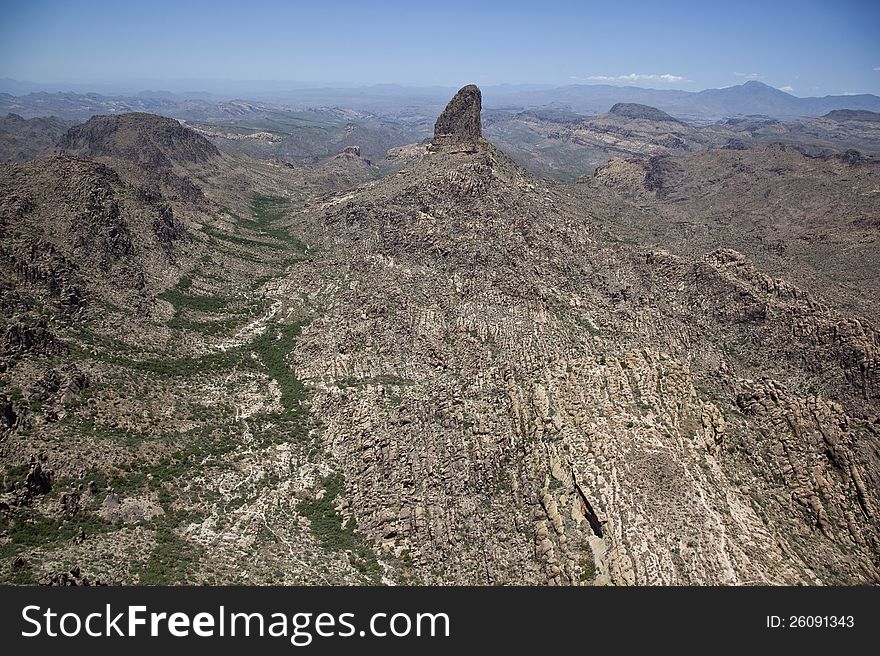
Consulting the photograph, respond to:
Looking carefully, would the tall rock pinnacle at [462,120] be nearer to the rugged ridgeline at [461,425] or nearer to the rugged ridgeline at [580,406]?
the rugged ridgeline at [580,406]

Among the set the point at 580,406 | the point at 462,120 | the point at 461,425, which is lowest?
the point at 461,425

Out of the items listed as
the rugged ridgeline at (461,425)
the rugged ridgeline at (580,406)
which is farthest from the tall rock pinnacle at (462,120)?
the rugged ridgeline at (461,425)

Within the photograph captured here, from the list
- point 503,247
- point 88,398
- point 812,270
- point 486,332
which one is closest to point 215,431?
point 88,398

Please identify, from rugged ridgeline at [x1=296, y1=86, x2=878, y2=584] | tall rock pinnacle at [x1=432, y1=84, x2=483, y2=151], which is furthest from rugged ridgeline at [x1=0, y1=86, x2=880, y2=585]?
tall rock pinnacle at [x1=432, y1=84, x2=483, y2=151]

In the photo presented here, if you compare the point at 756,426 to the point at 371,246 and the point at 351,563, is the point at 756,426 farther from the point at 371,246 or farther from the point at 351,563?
the point at 371,246

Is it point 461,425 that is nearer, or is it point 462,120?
point 461,425

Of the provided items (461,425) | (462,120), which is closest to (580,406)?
(461,425)

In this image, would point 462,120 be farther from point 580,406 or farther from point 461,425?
point 580,406

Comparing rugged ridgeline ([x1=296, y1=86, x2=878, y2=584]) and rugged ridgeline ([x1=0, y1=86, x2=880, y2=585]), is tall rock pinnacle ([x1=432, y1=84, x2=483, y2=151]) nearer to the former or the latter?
rugged ridgeline ([x1=296, y1=86, x2=878, y2=584])
